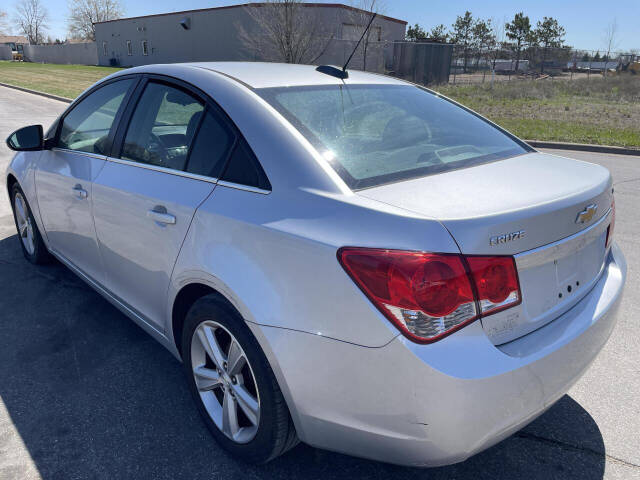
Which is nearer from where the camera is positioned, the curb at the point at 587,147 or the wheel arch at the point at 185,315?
the wheel arch at the point at 185,315

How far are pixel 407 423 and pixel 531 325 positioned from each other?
0.57 meters

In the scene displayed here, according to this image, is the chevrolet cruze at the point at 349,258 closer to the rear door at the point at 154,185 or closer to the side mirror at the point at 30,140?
the rear door at the point at 154,185


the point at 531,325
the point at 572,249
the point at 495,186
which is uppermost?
the point at 495,186

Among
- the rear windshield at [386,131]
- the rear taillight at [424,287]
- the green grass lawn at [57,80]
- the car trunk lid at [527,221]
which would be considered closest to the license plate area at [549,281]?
the car trunk lid at [527,221]

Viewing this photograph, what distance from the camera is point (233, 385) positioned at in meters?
2.27

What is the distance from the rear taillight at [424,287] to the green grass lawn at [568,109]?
1122 centimetres

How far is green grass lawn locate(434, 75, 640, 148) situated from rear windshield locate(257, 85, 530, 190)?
995 centimetres

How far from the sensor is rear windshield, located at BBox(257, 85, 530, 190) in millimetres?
2139

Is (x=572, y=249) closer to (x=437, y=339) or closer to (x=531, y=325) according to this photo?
(x=531, y=325)

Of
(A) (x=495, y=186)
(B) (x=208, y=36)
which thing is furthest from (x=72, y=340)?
(B) (x=208, y=36)

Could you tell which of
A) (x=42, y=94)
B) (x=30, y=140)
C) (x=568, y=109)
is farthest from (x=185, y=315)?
(x=42, y=94)

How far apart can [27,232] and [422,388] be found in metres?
4.05

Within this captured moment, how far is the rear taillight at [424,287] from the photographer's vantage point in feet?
5.35

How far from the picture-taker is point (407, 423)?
1686 millimetres
